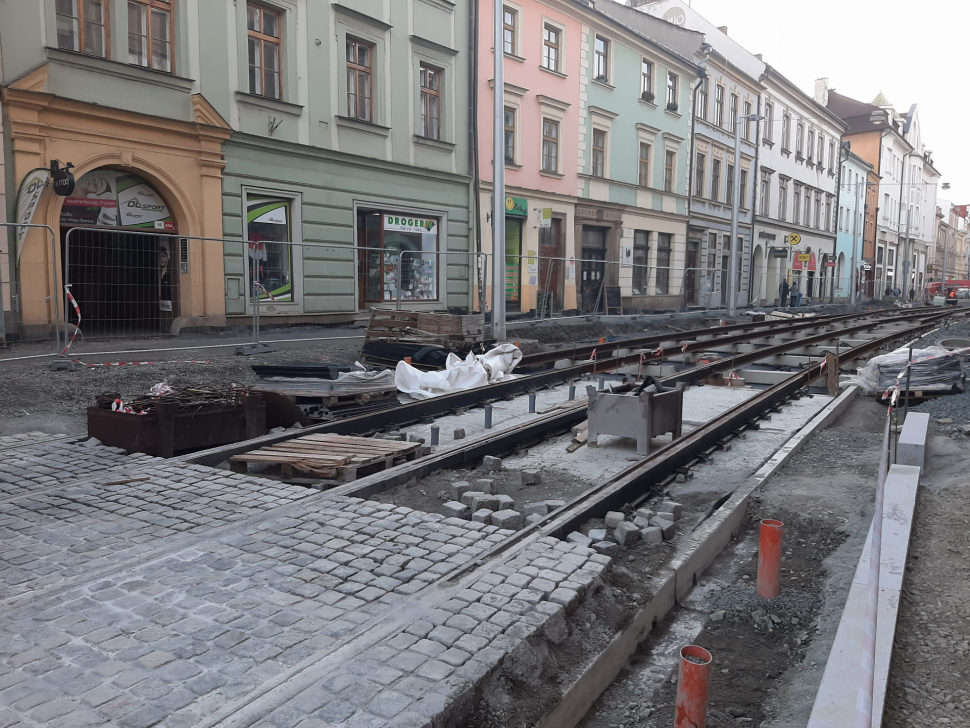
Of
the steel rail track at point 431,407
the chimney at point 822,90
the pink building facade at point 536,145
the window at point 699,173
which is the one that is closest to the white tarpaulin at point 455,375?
the steel rail track at point 431,407

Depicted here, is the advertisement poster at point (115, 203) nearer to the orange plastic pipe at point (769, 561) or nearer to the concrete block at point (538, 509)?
the concrete block at point (538, 509)

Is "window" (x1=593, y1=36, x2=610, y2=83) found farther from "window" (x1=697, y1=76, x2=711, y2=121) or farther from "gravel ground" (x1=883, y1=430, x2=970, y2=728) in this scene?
"gravel ground" (x1=883, y1=430, x2=970, y2=728)

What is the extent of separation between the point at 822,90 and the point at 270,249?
6336 centimetres

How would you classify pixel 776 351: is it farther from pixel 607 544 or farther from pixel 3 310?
pixel 3 310

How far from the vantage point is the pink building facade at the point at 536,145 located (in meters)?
21.4

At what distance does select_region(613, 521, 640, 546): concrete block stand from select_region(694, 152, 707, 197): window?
3265 cm

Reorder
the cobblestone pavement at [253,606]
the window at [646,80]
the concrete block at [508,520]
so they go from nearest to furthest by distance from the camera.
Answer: the cobblestone pavement at [253,606]
the concrete block at [508,520]
the window at [646,80]

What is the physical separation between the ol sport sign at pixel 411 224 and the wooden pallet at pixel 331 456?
13411 millimetres

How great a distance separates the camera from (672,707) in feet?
9.96

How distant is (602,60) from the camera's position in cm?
2747

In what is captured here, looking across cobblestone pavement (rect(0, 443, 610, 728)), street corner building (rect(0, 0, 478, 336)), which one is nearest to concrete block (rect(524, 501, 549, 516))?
cobblestone pavement (rect(0, 443, 610, 728))

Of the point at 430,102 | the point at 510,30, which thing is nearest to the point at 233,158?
the point at 430,102

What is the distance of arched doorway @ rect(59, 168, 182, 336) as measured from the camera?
10281 mm

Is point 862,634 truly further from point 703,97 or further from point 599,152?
point 703,97
